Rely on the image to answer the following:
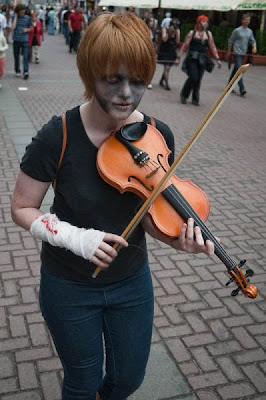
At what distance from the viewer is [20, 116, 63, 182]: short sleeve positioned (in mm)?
1662

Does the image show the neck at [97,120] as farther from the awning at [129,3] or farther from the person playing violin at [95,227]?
the awning at [129,3]

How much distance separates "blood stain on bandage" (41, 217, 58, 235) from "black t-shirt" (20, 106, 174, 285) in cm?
12

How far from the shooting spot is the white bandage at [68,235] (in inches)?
59.7

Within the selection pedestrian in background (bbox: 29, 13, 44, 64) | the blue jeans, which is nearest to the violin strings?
the blue jeans

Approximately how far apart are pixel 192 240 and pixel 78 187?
17.9 inches

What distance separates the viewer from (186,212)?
162 centimetres

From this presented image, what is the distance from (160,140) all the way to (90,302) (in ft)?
2.22

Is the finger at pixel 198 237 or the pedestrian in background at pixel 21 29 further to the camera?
the pedestrian in background at pixel 21 29

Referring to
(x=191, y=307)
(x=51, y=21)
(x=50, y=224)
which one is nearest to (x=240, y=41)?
(x=191, y=307)

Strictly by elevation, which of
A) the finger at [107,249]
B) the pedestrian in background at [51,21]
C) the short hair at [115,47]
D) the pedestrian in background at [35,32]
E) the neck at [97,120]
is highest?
the short hair at [115,47]

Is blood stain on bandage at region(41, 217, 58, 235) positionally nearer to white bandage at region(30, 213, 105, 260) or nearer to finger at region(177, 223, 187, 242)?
white bandage at region(30, 213, 105, 260)

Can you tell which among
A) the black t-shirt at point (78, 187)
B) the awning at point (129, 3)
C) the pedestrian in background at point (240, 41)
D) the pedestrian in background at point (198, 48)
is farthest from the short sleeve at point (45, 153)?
the awning at point (129, 3)

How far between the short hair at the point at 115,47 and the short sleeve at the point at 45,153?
9.0 inches

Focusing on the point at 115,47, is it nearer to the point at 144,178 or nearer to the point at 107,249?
the point at 144,178
